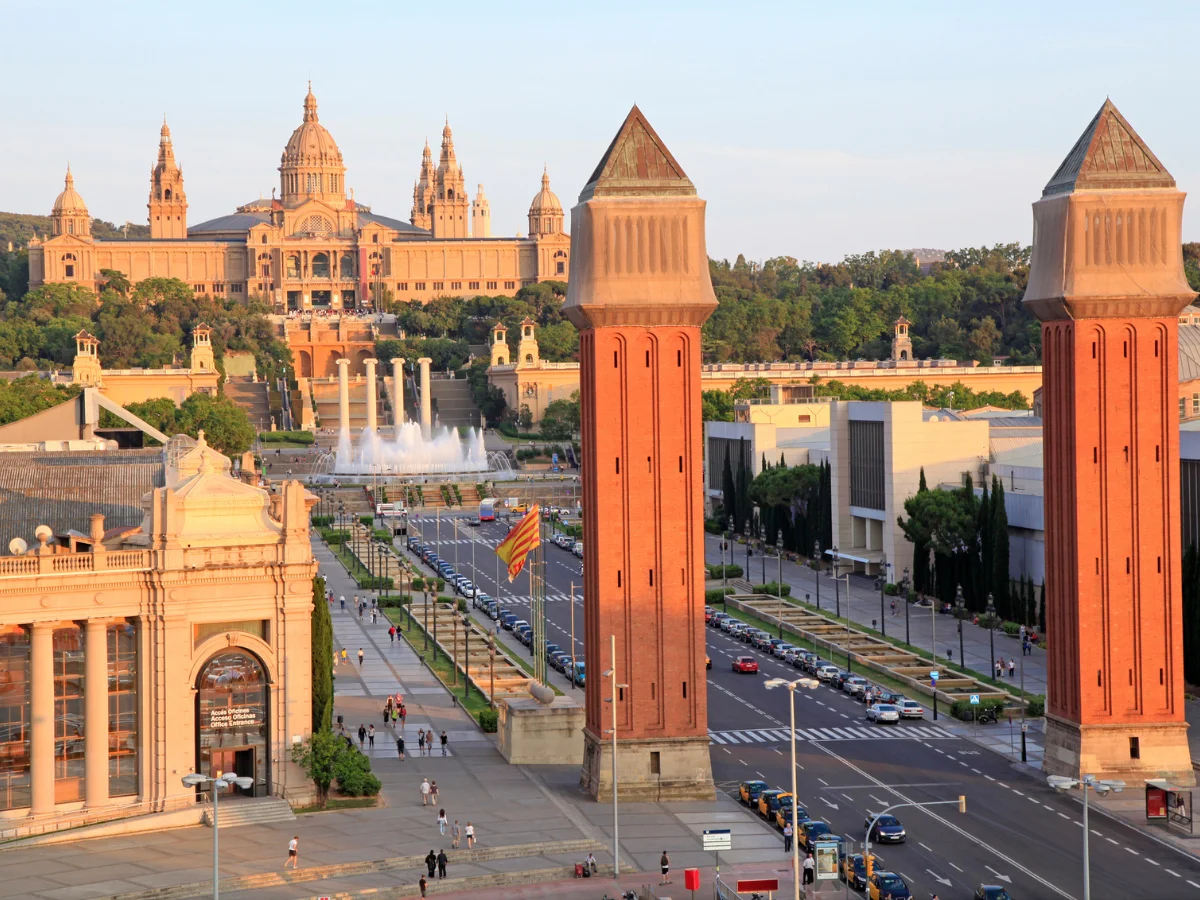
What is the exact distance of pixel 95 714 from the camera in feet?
201

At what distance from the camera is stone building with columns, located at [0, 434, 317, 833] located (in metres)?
60.8

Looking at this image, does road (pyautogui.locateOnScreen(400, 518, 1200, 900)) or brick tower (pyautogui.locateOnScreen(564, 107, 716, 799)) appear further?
brick tower (pyautogui.locateOnScreen(564, 107, 716, 799))

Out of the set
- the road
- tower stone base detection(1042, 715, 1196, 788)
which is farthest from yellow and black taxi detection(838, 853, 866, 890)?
tower stone base detection(1042, 715, 1196, 788)

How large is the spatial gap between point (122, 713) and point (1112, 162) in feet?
119

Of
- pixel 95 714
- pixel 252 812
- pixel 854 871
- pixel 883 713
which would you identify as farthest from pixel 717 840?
pixel 883 713

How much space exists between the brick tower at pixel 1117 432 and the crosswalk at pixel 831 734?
887cm

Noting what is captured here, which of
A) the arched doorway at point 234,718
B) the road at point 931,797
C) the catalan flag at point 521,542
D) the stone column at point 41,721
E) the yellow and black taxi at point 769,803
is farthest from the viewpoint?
the catalan flag at point 521,542

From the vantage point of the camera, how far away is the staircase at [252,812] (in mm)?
61719

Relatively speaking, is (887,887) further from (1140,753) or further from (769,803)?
(1140,753)

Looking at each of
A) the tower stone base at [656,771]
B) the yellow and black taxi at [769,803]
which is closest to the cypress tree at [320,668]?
the tower stone base at [656,771]

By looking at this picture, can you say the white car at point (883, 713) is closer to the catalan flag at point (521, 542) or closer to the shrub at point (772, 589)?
the catalan flag at point (521, 542)

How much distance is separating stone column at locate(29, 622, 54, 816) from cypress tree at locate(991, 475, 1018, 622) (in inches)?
2138

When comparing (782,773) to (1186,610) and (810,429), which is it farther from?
(810,429)

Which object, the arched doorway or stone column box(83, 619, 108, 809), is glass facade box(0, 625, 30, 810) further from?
the arched doorway
